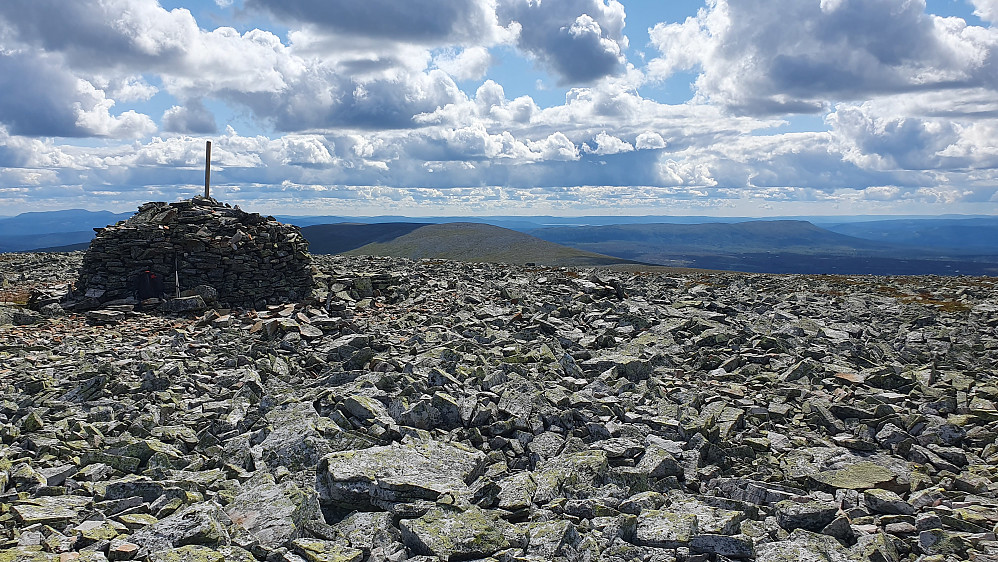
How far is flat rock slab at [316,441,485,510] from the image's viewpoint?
347 inches

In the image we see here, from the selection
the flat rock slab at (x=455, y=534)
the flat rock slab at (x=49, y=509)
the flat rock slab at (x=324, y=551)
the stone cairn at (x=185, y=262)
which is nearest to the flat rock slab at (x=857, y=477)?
the flat rock slab at (x=455, y=534)

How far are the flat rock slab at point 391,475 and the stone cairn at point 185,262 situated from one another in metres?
16.5

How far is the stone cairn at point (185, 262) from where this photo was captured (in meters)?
23.8

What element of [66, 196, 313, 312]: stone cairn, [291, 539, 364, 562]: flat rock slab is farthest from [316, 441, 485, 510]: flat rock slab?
[66, 196, 313, 312]: stone cairn

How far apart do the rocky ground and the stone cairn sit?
2.60 metres

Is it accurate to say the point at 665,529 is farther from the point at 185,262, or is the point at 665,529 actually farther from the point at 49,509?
the point at 185,262

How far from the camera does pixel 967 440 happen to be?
11805mm

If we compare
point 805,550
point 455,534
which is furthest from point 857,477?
point 455,534

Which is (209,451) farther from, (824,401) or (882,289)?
(882,289)

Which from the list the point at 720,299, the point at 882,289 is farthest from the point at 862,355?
the point at 882,289

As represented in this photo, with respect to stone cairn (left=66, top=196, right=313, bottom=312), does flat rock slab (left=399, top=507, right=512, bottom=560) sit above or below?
below

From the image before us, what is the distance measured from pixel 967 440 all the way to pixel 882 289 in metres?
36.8

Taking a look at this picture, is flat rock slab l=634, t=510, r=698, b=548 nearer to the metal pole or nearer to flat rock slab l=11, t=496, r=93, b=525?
flat rock slab l=11, t=496, r=93, b=525

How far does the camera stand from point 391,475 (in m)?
9.06
